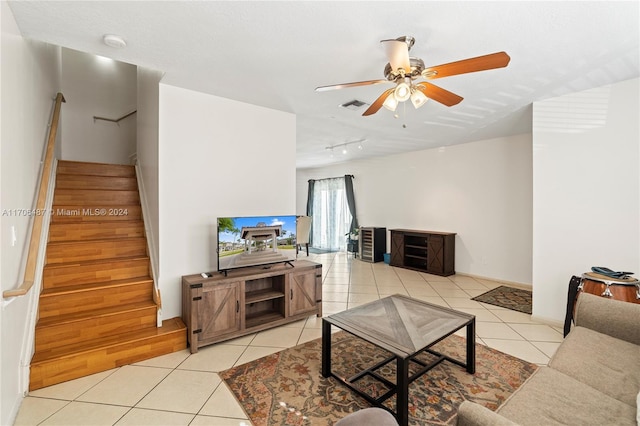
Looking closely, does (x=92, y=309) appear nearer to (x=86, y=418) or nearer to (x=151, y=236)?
(x=151, y=236)

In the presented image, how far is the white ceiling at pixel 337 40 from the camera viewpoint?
1.77 metres

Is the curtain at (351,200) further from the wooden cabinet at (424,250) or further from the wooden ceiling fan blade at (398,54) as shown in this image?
the wooden ceiling fan blade at (398,54)

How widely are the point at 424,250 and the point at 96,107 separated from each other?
22.4ft

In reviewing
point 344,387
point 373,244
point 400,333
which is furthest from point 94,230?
point 373,244

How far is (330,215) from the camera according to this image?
870 cm

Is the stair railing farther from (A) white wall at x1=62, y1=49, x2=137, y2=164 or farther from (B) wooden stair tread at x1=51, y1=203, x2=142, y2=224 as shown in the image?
(A) white wall at x1=62, y1=49, x2=137, y2=164

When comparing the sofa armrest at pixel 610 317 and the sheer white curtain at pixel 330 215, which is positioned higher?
the sheer white curtain at pixel 330 215

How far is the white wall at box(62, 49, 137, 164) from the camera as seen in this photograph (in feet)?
15.8

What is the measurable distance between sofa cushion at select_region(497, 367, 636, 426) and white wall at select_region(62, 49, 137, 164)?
6168 mm

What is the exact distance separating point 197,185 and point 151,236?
82 cm

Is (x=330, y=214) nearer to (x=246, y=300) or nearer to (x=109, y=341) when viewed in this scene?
(x=246, y=300)

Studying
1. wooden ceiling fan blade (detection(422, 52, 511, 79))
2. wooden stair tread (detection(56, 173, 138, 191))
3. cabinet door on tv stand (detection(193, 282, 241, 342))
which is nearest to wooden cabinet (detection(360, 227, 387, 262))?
cabinet door on tv stand (detection(193, 282, 241, 342))

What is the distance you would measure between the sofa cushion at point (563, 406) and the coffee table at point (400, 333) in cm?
55

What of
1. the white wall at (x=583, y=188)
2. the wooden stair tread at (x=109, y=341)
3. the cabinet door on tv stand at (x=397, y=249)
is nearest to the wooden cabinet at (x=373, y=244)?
the cabinet door on tv stand at (x=397, y=249)
